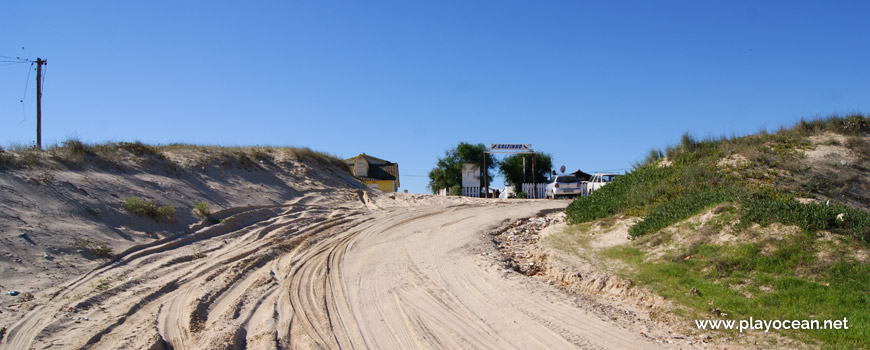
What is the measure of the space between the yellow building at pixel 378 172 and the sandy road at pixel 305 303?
28.8 metres

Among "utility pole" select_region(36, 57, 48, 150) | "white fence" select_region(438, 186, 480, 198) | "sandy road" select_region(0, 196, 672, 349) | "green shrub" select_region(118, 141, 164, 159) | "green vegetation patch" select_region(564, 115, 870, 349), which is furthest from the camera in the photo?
"white fence" select_region(438, 186, 480, 198)

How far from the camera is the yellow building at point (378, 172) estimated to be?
4425 centimetres

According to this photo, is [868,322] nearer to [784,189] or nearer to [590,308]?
[590,308]

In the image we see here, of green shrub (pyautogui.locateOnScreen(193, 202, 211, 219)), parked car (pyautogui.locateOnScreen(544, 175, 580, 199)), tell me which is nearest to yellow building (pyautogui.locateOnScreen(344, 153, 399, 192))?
parked car (pyautogui.locateOnScreen(544, 175, 580, 199))

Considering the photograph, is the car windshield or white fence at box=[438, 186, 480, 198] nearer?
the car windshield

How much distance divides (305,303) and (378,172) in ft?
126

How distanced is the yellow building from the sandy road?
28770mm

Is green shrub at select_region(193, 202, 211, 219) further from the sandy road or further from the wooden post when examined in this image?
the wooden post

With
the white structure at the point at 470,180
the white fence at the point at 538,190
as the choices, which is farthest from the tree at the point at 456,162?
the white fence at the point at 538,190

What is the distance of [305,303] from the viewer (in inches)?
347

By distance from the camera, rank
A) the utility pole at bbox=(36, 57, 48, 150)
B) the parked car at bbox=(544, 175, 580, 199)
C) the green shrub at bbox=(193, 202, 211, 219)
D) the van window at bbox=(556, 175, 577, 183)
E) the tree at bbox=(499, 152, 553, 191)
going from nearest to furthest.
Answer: the green shrub at bbox=(193, 202, 211, 219), the utility pole at bbox=(36, 57, 48, 150), the parked car at bbox=(544, 175, 580, 199), the van window at bbox=(556, 175, 577, 183), the tree at bbox=(499, 152, 553, 191)

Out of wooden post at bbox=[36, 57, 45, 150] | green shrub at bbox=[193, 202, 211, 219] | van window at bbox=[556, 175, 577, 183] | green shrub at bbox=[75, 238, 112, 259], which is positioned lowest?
green shrub at bbox=[75, 238, 112, 259]

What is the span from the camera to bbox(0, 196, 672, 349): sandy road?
23.1 feet

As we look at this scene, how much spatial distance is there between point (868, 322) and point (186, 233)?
1395cm
